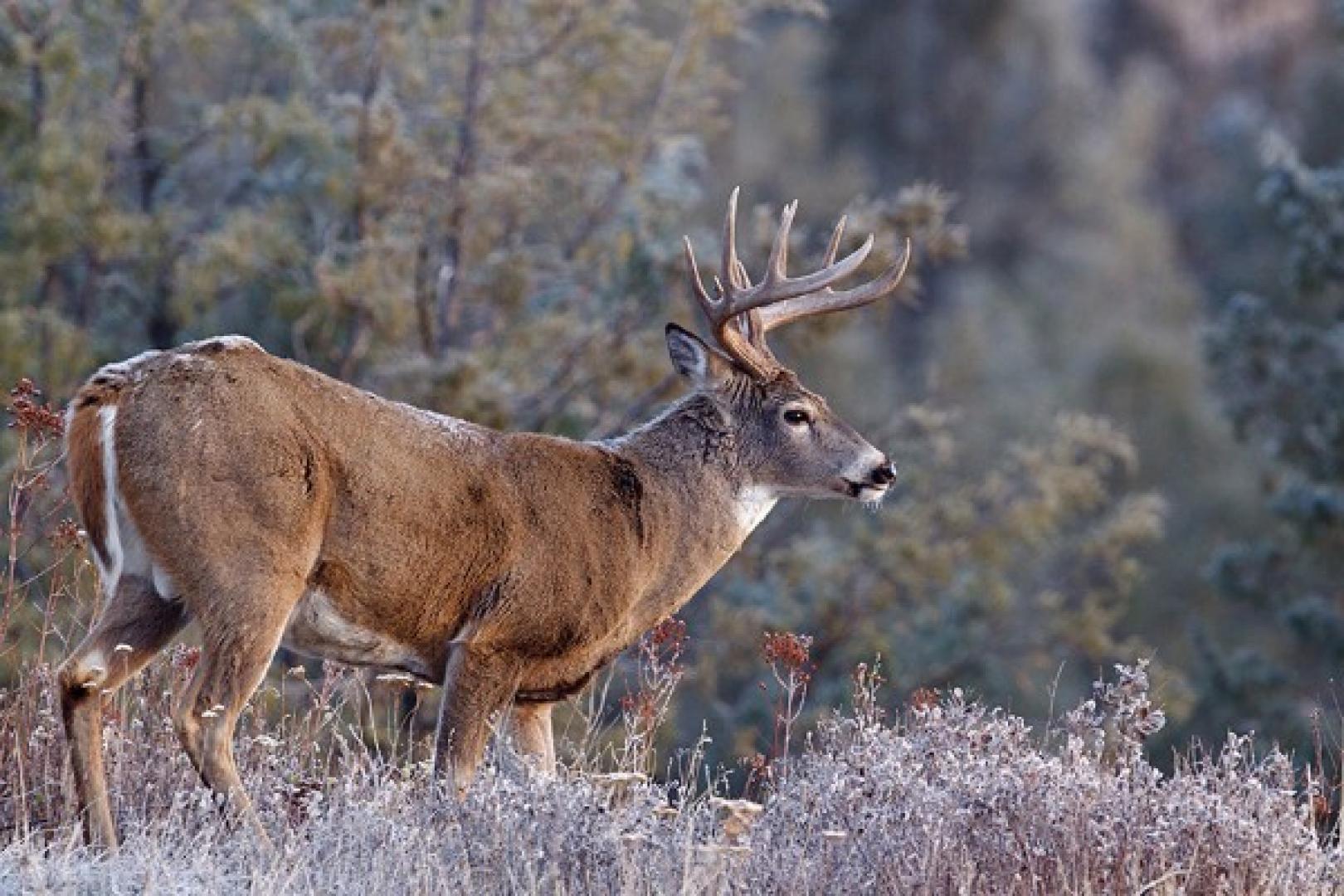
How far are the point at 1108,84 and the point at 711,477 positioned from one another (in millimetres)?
64466

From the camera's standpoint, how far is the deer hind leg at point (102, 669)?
7906 mm

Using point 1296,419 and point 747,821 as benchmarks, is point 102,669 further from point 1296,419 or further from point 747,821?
point 1296,419

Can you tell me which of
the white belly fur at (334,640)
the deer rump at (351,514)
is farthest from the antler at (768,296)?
the white belly fur at (334,640)

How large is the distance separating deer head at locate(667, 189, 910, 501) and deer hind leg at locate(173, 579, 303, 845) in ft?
8.21

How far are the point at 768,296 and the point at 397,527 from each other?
2.12m

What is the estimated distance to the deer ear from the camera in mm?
10195

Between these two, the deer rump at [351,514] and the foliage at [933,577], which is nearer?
the deer rump at [351,514]

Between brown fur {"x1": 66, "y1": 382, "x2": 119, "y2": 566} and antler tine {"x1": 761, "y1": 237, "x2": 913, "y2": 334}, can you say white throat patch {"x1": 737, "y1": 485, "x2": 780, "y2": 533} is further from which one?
brown fur {"x1": 66, "y1": 382, "x2": 119, "y2": 566}

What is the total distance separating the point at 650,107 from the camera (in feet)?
74.7

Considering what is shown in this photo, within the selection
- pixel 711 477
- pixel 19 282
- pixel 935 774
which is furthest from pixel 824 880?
pixel 19 282

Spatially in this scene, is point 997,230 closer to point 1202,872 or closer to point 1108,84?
point 1108,84

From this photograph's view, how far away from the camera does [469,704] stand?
8828 millimetres

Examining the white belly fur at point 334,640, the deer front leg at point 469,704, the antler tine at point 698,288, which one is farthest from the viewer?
the antler tine at point 698,288

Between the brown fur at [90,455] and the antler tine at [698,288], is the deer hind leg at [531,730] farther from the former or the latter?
the brown fur at [90,455]
